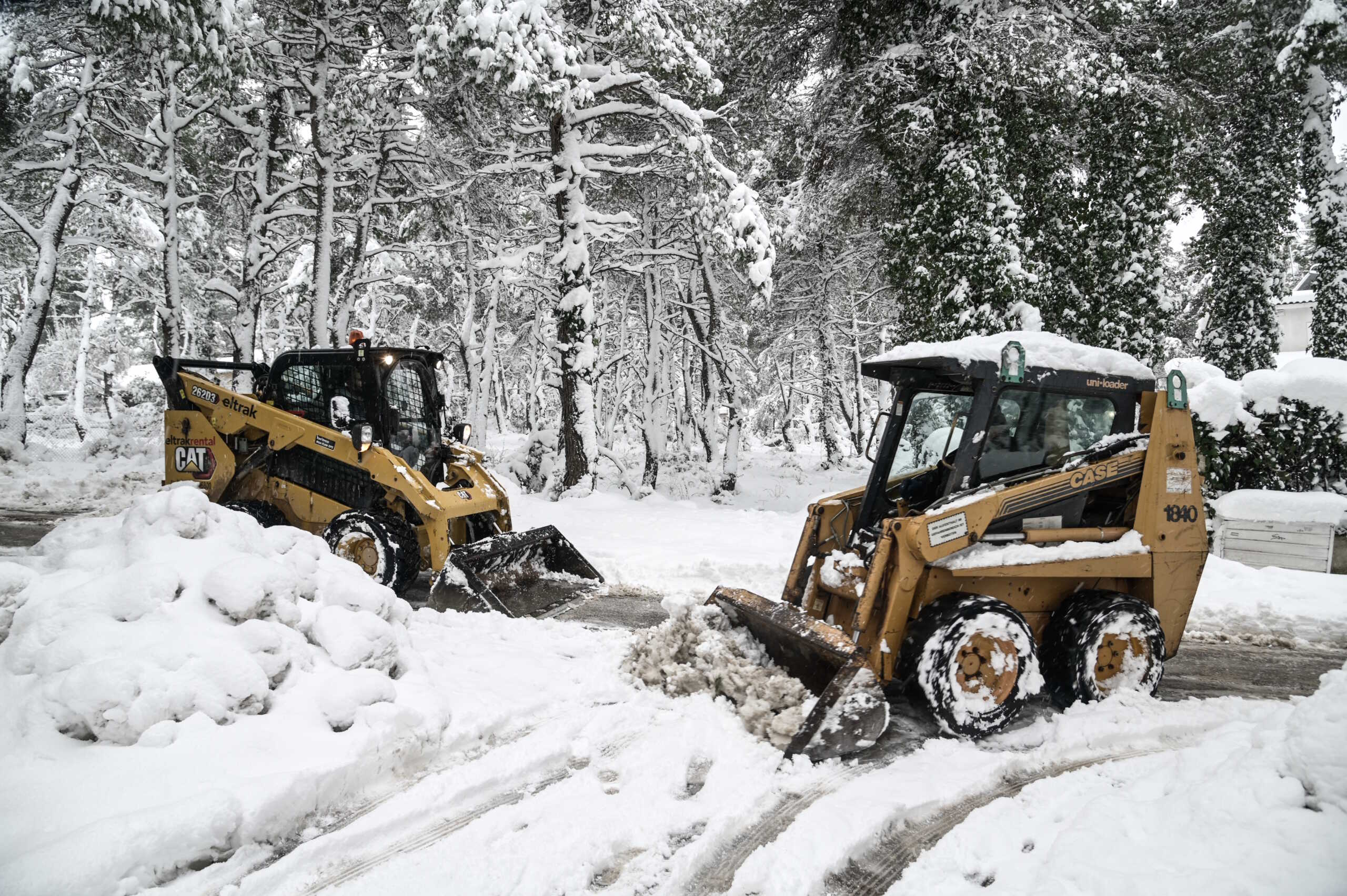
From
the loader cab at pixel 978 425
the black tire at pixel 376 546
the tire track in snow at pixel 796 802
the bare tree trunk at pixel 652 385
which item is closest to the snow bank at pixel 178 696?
the tire track in snow at pixel 796 802

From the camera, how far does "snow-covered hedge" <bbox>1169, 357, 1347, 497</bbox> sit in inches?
349

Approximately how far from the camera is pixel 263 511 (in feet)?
23.1

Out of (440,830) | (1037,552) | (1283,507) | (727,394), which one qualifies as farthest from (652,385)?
(440,830)

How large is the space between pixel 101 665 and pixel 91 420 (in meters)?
44.1

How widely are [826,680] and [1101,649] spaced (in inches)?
69.0

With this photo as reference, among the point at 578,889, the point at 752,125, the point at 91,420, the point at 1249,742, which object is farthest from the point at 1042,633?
the point at 91,420

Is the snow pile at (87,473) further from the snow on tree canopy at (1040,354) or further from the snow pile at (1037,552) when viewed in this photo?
the snow pile at (1037,552)

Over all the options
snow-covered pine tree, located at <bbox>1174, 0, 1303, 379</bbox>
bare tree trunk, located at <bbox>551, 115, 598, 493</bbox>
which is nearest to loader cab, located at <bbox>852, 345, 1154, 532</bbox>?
bare tree trunk, located at <bbox>551, 115, 598, 493</bbox>

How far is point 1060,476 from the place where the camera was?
424 cm

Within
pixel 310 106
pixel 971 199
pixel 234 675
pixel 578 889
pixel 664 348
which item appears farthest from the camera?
pixel 664 348

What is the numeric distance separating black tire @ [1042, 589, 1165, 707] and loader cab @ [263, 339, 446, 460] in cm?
579

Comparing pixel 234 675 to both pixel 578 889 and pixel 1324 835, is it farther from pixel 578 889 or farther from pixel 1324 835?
pixel 1324 835

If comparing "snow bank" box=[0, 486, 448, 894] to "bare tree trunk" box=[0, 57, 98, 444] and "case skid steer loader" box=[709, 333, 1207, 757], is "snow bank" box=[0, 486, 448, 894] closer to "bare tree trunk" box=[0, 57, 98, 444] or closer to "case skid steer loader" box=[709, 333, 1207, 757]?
"case skid steer loader" box=[709, 333, 1207, 757]

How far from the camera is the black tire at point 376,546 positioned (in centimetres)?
624
